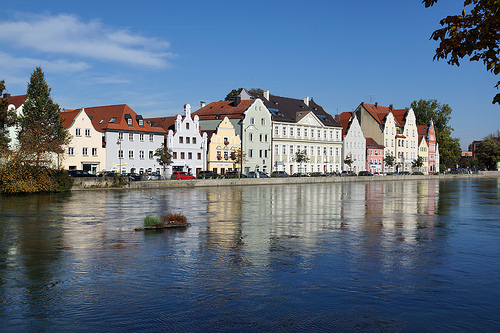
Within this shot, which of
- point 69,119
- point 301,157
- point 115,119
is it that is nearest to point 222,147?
point 301,157

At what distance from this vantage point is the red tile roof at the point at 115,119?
80.5 metres

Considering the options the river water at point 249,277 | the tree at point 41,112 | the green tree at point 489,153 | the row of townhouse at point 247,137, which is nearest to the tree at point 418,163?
the row of townhouse at point 247,137

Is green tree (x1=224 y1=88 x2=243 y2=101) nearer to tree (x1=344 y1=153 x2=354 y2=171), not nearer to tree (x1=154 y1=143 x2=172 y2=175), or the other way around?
tree (x1=344 y1=153 x2=354 y2=171)

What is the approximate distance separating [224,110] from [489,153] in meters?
108

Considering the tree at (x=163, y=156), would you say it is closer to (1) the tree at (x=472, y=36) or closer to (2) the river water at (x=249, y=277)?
(2) the river water at (x=249, y=277)

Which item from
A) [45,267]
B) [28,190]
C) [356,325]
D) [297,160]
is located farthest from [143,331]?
[297,160]

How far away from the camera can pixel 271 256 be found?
18.2 meters

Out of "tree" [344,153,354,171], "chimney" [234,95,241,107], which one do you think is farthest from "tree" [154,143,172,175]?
"tree" [344,153,354,171]

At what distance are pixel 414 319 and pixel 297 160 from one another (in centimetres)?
9111

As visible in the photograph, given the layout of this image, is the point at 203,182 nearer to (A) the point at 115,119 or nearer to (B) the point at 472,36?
(A) the point at 115,119

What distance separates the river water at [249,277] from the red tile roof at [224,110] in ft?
236

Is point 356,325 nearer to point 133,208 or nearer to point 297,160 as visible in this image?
point 133,208

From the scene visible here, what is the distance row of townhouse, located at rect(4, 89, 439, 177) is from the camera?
79250mm

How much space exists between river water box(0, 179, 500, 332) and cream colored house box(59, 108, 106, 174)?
165 feet
